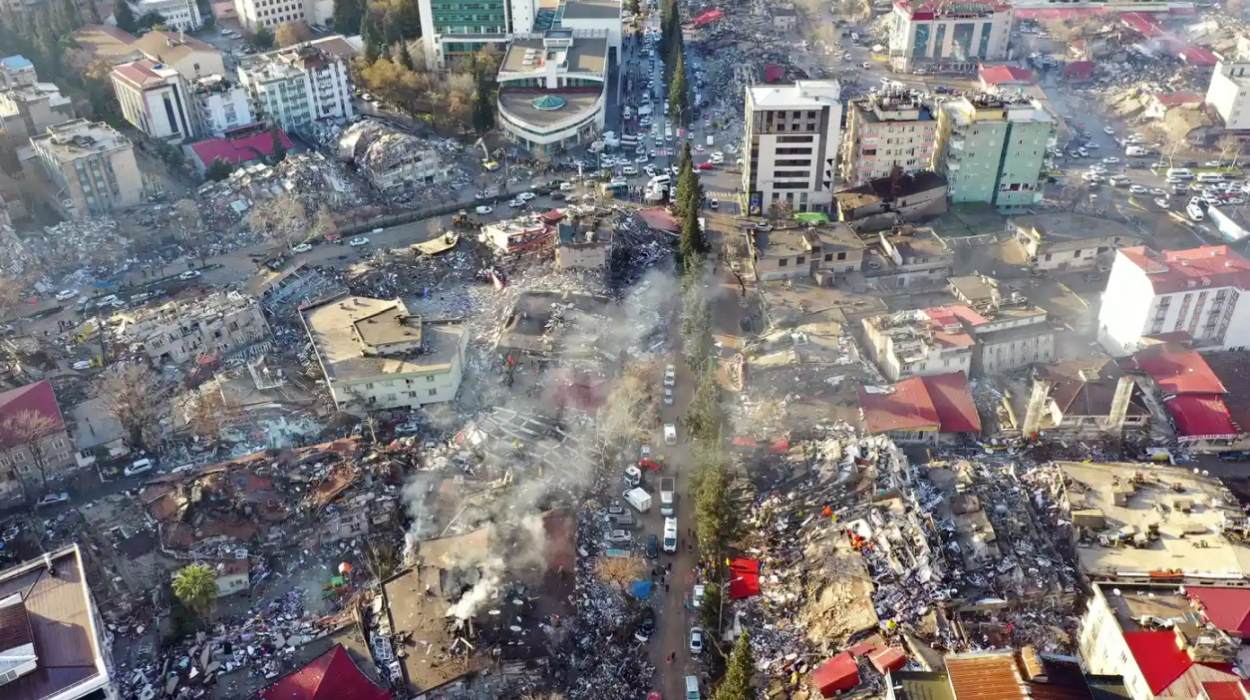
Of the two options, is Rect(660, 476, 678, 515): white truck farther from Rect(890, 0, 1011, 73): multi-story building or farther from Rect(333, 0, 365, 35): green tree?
Rect(333, 0, 365, 35): green tree

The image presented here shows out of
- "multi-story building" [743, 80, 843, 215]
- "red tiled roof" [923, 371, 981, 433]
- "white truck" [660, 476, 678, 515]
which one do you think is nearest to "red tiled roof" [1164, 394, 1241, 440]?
"red tiled roof" [923, 371, 981, 433]

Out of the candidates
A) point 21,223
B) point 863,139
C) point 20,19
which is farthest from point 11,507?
point 20,19

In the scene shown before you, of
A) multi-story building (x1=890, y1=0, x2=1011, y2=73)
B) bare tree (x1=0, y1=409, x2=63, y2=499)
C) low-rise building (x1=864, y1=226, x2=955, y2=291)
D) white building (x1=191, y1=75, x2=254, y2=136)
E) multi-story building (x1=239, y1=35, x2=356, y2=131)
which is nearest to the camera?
bare tree (x1=0, y1=409, x2=63, y2=499)

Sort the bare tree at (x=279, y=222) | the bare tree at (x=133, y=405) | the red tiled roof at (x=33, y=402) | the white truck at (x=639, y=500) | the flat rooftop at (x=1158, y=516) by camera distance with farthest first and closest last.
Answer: the bare tree at (x=279, y=222) < the bare tree at (x=133, y=405) < the red tiled roof at (x=33, y=402) < the white truck at (x=639, y=500) < the flat rooftop at (x=1158, y=516)

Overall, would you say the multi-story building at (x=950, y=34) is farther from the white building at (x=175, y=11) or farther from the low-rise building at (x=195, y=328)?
the white building at (x=175, y=11)

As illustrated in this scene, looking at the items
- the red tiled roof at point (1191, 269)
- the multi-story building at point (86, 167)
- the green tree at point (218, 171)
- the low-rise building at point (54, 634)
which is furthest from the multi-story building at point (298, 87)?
the red tiled roof at point (1191, 269)

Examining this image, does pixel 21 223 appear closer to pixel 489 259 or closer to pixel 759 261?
pixel 489 259
